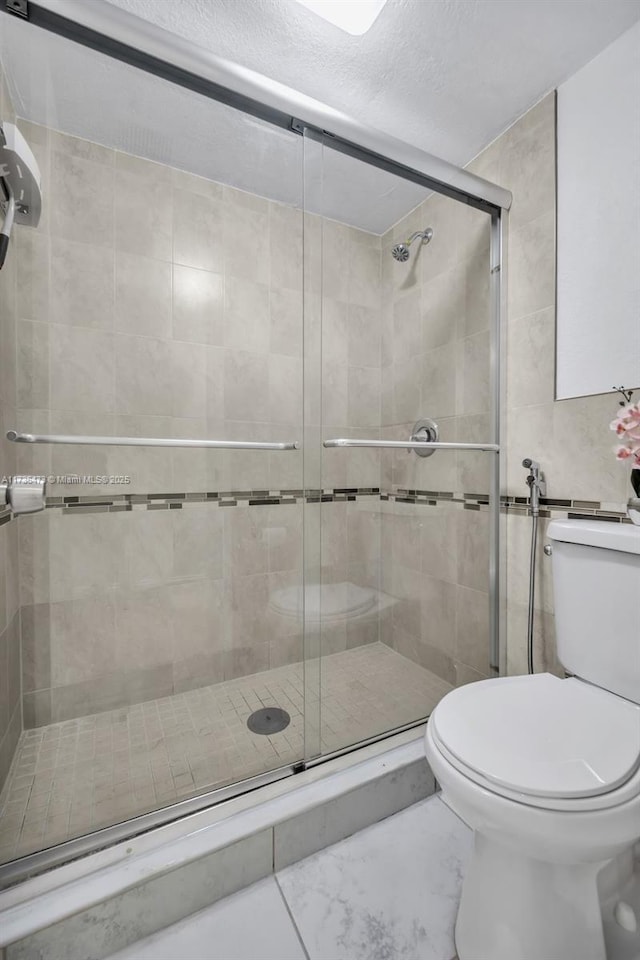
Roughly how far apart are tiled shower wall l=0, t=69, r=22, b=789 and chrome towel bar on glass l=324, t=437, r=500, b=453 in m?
0.89

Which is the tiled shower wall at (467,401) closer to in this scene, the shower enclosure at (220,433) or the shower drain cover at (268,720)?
the shower enclosure at (220,433)

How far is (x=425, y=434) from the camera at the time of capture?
1.55 metres

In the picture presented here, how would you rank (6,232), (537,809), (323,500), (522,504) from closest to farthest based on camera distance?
1. (537,809)
2. (6,232)
3. (323,500)
4. (522,504)

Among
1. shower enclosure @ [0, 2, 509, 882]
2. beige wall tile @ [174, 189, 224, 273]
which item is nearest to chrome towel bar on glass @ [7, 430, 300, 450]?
shower enclosure @ [0, 2, 509, 882]

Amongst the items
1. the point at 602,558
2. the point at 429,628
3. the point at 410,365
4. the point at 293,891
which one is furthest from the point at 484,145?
the point at 293,891

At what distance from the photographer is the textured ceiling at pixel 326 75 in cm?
113

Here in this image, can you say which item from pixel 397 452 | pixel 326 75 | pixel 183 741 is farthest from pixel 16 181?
pixel 183 741

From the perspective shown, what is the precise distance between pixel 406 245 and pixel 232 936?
2018 millimetres

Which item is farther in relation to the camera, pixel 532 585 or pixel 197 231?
pixel 532 585

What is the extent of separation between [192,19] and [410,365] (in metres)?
1.18

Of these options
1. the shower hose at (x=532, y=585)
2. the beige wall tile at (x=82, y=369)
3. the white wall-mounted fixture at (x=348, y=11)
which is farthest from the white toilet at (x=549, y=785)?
the white wall-mounted fixture at (x=348, y=11)

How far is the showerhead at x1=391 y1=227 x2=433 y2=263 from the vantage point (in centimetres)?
153

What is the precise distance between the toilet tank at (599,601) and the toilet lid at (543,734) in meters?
0.07

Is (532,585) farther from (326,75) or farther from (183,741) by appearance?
(326,75)
